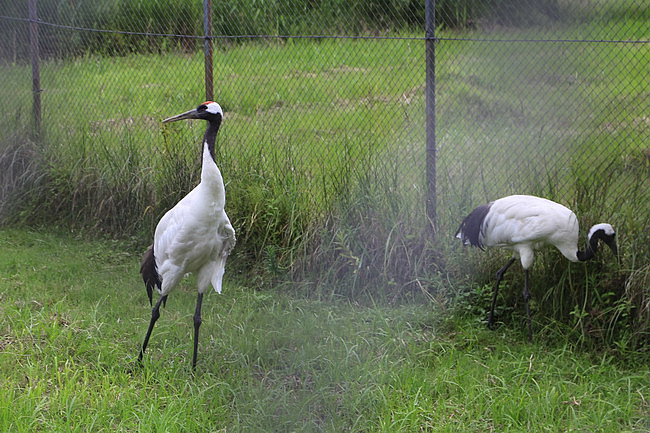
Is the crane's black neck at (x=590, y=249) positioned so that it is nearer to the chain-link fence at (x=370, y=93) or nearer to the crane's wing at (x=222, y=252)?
the chain-link fence at (x=370, y=93)

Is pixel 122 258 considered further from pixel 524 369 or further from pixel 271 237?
pixel 524 369

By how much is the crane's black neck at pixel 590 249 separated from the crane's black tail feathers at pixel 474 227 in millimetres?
630

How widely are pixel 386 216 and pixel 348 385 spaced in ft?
5.42

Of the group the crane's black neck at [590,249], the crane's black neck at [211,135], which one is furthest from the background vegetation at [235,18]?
the crane's black neck at [211,135]

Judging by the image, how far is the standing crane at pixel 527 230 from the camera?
5055 millimetres

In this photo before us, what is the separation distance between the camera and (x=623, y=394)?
4531 millimetres

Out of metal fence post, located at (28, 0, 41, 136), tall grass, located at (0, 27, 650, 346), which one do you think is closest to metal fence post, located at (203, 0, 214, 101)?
tall grass, located at (0, 27, 650, 346)

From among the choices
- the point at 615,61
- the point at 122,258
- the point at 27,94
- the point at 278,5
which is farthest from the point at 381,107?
the point at 27,94

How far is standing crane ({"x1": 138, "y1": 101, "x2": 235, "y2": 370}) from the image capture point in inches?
186

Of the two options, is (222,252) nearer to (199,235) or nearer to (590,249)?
(199,235)

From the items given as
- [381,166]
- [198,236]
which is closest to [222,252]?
[198,236]

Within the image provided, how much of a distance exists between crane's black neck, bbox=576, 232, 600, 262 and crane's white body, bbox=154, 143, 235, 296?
6.95ft

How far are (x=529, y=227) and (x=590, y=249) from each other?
1.25ft

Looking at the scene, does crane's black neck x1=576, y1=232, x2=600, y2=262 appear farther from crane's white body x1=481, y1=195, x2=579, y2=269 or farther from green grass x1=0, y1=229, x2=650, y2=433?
green grass x1=0, y1=229, x2=650, y2=433
